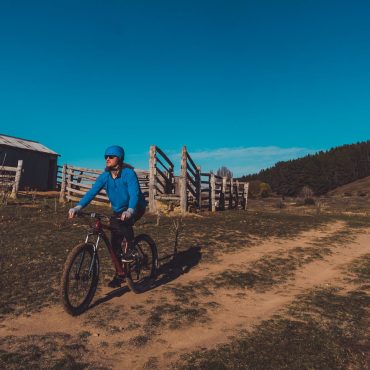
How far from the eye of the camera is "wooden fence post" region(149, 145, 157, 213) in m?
15.5

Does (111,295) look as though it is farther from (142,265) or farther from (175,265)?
(175,265)

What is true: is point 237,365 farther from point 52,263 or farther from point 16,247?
point 16,247

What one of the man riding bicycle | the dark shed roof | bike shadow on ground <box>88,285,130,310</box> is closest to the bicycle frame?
the man riding bicycle

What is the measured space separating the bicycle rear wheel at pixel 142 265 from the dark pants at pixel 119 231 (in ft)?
0.96

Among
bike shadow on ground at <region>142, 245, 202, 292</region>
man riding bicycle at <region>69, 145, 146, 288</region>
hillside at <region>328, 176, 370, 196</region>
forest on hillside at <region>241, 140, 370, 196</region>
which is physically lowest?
bike shadow on ground at <region>142, 245, 202, 292</region>

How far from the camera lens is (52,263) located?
24.3 ft

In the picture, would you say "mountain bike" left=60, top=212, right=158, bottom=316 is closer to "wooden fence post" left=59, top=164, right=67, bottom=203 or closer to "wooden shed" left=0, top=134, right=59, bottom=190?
"wooden fence post" left=59, top=164, right=67, bottom=203

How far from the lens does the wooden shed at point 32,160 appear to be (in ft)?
94.4

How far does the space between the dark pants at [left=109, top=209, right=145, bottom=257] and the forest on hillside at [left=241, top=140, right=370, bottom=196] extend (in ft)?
315

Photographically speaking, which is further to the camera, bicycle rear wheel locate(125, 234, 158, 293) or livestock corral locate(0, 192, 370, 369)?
bicycle rear wheel locate(125, 234, 158, 293)

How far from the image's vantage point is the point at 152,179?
620 inches

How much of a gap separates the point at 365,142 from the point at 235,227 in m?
128

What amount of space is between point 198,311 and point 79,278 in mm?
1783

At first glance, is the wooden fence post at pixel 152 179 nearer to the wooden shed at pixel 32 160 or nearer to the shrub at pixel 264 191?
the wooden shed at pixel 32 160
